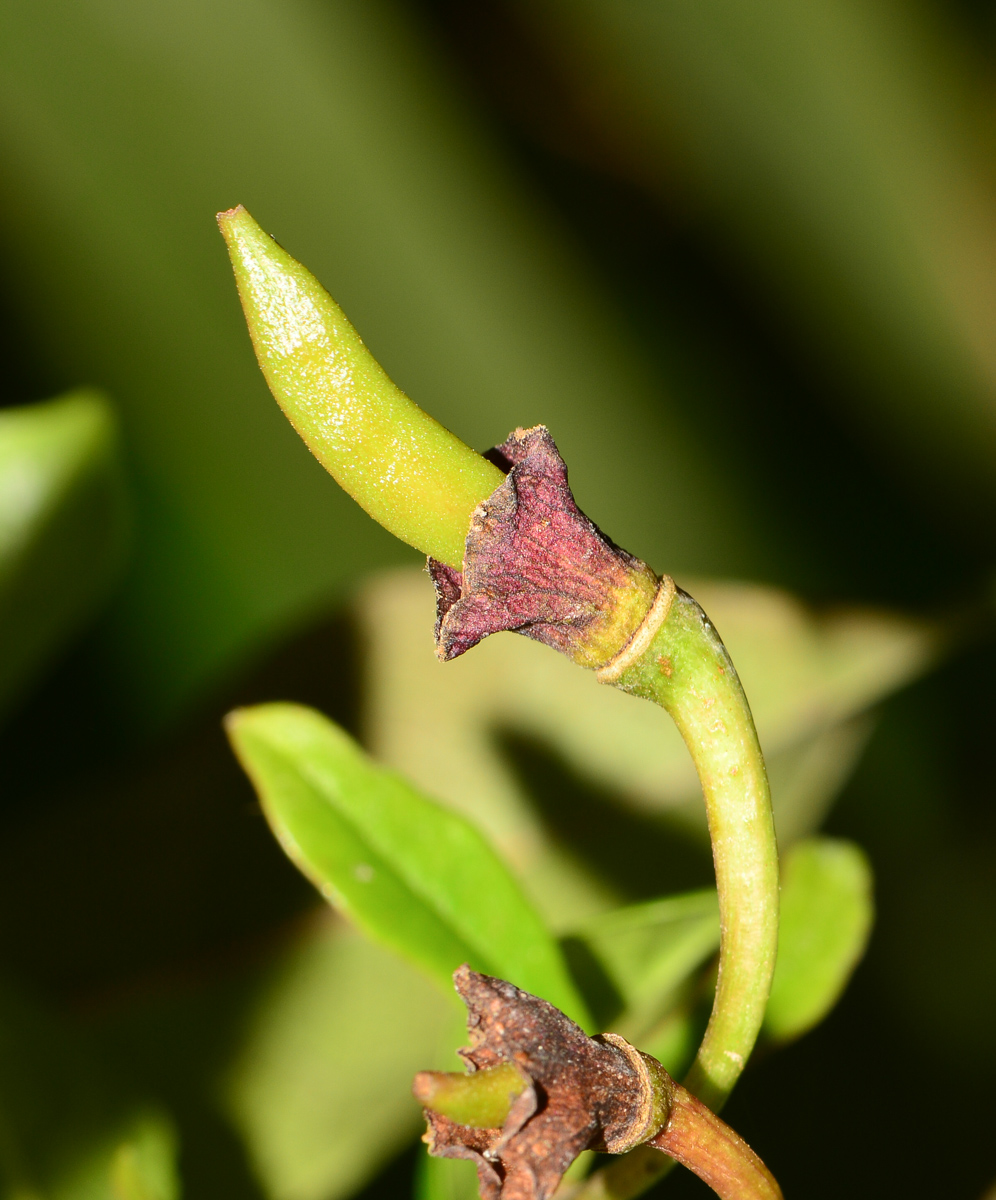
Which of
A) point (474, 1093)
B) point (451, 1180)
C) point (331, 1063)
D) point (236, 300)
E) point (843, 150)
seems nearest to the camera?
point (474, 1093)

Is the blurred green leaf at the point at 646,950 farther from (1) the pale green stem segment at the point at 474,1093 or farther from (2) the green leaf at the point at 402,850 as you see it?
(1) the pale green stem segment at the point at 474,1093

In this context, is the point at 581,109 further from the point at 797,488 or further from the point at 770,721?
the point at 770,721

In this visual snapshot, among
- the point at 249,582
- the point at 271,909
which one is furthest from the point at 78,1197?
the point at 249,582

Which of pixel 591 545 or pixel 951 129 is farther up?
pixel 951 129

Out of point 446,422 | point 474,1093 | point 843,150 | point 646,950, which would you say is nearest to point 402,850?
point 646,950

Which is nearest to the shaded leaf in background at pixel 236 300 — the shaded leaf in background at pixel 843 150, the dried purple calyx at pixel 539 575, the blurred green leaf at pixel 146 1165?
the shaded leaf in background at pixel 843 150

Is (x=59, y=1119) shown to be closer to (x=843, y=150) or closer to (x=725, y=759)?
(x=725, y=759)
